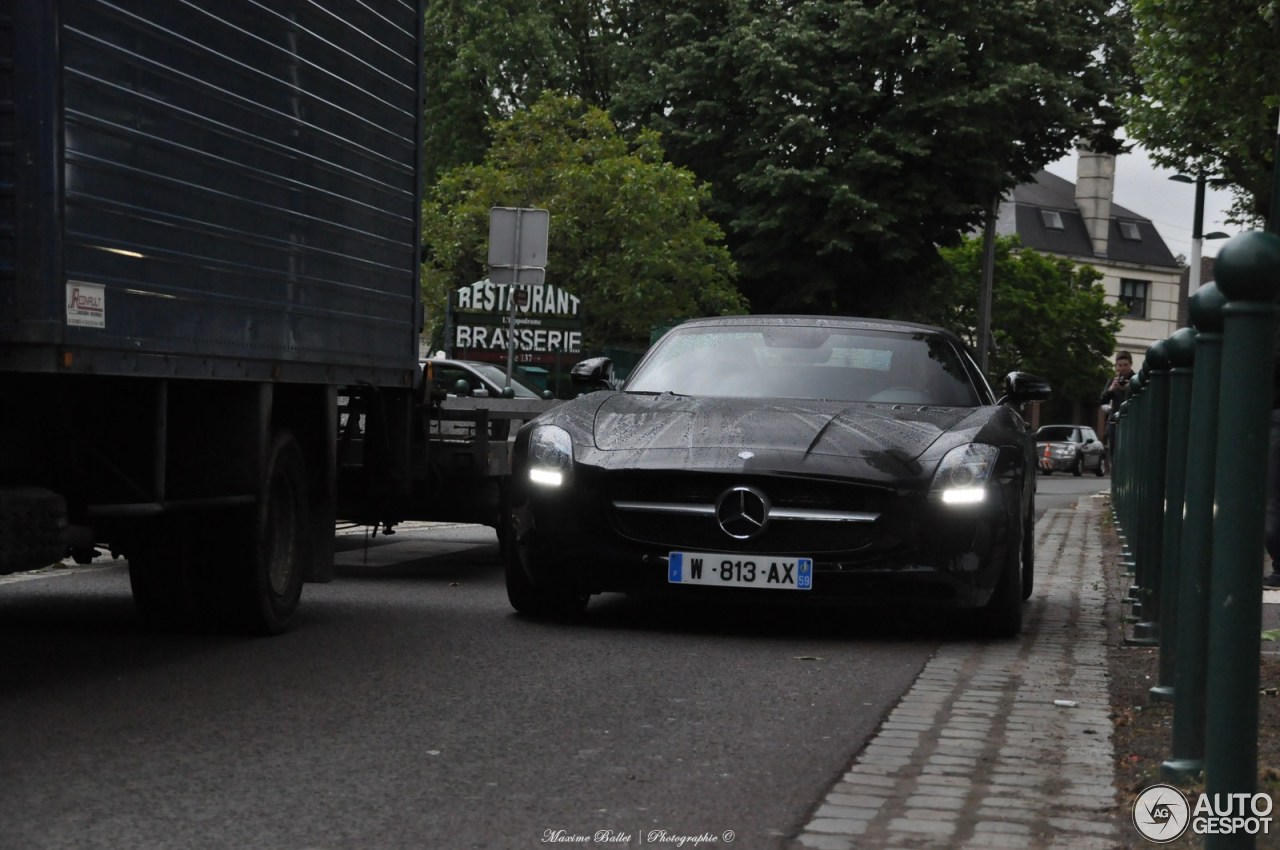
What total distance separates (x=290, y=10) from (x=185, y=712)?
10.9ft

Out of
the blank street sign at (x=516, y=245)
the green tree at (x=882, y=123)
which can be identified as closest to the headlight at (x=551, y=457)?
the blank street sign at (x=516, y=245)

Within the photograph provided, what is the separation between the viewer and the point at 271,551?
8367 mm

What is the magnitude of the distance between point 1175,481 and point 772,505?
254 centimetres

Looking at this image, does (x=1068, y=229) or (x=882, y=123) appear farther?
(x=1068, y=229)

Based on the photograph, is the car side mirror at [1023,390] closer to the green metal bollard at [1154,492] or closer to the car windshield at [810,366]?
the car windshield at [810,366]

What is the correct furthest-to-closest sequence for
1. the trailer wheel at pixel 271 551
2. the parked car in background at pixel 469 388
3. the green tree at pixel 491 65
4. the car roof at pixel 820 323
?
the green tree at pixel 491 65 < the parked car in background at pixel 469 388 < the car roof at pixel 820 323 < the trailer wheel at pixel 271 551

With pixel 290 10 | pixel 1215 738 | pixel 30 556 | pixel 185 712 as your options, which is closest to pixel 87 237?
pixel 30 556

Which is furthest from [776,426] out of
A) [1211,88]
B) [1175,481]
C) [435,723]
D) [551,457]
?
[1211,88]

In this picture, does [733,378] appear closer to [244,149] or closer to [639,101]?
[244,149]

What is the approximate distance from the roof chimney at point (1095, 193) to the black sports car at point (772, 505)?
88878 mm

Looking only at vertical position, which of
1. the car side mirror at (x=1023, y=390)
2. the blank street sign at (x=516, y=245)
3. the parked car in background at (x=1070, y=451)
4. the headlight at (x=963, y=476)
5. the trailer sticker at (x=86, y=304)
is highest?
the blank street sign at (x=516, y=245)

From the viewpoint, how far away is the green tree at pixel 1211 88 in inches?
953

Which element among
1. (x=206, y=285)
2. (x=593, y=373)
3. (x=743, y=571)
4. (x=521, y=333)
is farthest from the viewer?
(x=521, y=333)

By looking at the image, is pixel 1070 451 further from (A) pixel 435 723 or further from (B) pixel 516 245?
(A) pixel 435 723
